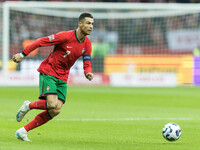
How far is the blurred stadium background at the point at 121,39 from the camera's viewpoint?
2588 cm

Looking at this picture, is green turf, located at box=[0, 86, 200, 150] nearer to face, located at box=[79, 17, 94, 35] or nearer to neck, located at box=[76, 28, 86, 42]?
neck, located at box=[76, 28, 86, 42]

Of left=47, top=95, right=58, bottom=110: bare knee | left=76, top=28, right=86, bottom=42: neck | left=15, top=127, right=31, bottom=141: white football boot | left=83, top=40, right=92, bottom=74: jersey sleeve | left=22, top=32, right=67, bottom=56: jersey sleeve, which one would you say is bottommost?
left=15, top=127, right=31, bottom=141: white football boot

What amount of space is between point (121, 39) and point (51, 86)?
22323mm

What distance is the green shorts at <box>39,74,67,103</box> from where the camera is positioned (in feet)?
22.8

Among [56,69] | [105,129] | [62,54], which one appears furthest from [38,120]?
[105,129]

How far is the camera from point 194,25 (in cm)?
2905

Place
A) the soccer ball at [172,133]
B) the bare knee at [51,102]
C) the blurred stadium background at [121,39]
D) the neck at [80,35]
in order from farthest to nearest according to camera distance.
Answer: the blurred stadium background at [121,39] < the neck at [80,35] < the bare knee at [51,102] < the soccer ball at [172,133]

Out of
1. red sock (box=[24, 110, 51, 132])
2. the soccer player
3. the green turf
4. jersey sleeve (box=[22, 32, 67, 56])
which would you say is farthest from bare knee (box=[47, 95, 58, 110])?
jersey sleeve (box=[22, 32, 67, 56])

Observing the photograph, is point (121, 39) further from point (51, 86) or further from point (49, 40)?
point (51, 86)

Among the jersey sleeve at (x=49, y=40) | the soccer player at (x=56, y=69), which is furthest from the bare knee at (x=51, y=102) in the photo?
the jersey sleeve at (x=49, y=40)

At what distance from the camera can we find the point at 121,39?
2908 cm

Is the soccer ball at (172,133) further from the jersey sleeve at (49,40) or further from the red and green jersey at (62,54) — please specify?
the jersey sleeve at (49,40)

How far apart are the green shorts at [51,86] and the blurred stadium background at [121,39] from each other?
17.8 m

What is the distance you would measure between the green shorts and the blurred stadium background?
58.5 ft
